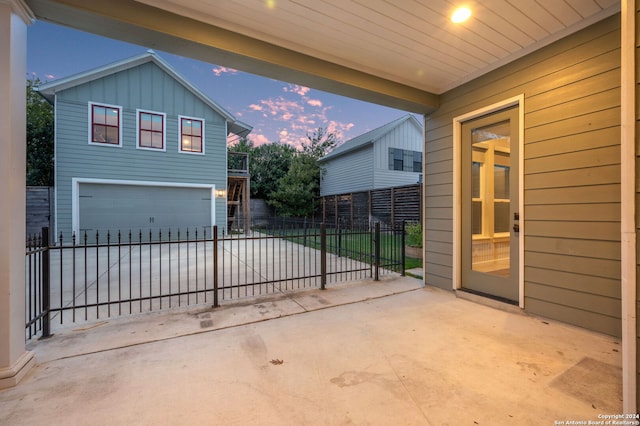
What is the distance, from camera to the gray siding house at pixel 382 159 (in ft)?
44.0

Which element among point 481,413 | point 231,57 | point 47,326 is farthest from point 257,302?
point 231,57

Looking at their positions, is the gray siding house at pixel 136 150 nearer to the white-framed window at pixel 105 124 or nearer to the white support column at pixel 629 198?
the white-framed window at pixel 105 124

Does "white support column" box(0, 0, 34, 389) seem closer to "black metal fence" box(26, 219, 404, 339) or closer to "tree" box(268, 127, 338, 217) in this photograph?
"black metal fence" box(26, 219, 404, 339)

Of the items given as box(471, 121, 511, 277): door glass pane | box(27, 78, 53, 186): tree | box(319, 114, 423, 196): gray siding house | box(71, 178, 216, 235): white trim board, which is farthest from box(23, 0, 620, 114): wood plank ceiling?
box(27, 78, 53, 186): tree

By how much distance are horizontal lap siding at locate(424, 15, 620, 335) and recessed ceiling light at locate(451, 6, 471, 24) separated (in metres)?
1.14

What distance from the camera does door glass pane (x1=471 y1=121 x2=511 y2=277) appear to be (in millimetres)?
3562

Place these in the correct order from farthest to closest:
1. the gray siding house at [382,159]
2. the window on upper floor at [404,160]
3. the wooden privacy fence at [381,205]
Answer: the window on upper floor at [404,160] → the gray siding house at [382,159] → the wooden privacy fence at [381,205]

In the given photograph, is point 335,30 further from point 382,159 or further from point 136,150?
point 382,159

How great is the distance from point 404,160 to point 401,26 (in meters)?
12.5

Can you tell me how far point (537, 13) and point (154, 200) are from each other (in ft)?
36.6

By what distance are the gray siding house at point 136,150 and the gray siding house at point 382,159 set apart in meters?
6.57

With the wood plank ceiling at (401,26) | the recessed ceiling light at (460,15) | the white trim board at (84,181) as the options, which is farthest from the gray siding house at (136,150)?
the recessed ceiling light at (460,15)

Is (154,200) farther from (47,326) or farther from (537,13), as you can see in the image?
(537,13)

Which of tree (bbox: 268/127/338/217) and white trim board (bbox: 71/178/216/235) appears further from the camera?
tree (bbox: 268/127/338/217)
